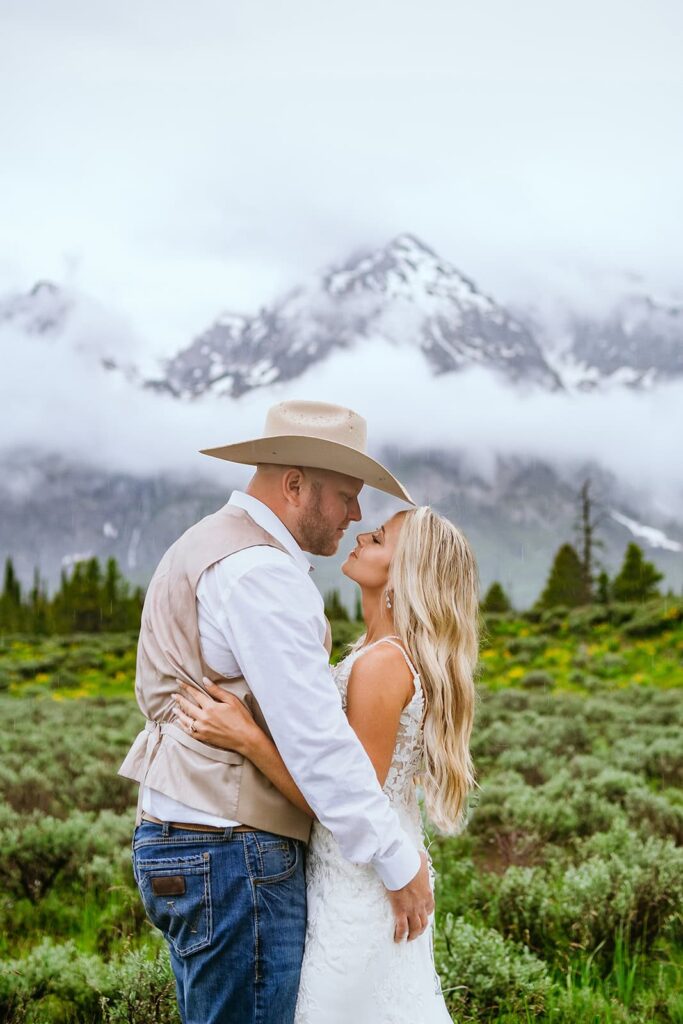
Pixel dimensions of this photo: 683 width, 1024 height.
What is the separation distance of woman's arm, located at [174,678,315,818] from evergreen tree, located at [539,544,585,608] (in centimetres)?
3042

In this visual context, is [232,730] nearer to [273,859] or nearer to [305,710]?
[305,710]

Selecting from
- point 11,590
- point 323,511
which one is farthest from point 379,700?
point 11,590

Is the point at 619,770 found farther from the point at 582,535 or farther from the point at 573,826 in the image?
the point at 582,535

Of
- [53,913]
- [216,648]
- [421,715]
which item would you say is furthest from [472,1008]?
[53,913]

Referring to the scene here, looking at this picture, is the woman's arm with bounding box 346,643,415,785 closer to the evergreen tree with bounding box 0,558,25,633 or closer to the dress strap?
the dress strap

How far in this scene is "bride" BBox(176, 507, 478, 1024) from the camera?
2.53 m

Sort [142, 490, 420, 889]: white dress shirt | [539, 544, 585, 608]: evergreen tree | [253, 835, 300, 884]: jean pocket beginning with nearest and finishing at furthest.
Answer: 1. [142, 490, 420, 889]: white dress shirt
2. [253, 835, 300, 884]: jean pocket
3. [539, 544, 585, 608]: evergreen tree

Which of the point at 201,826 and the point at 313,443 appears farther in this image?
the point at 313,443

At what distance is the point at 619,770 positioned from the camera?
358 inches

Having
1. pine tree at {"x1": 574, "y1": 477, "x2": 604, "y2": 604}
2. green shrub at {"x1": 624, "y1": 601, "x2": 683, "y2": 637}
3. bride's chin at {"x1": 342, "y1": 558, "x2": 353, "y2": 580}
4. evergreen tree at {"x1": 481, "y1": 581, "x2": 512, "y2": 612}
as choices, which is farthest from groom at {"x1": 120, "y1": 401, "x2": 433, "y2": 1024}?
pine tree at {"x1": 574, "y1": 477, "x2": 604, "y2": 604}

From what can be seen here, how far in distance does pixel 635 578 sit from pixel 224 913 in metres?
31.6

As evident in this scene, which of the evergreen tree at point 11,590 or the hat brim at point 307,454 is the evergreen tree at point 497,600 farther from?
the evergreen tree at point 11,590

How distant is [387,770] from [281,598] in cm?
64

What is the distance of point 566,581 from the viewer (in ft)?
117
